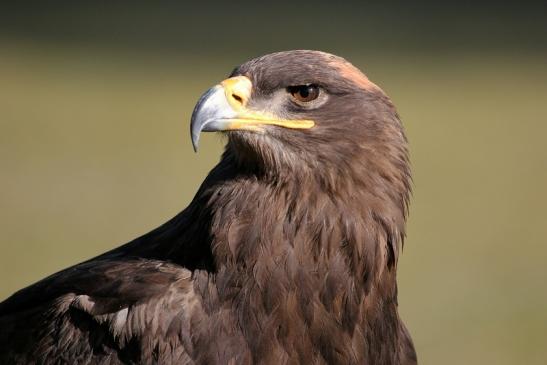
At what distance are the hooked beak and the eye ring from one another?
0.06 m

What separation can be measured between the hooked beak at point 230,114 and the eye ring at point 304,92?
6 centimetres

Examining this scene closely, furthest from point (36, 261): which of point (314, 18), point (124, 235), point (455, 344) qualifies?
point (314, 18)

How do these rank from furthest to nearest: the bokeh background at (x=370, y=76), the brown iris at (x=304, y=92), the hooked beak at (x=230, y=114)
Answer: the bokeh background at (x=370, y=76) → the brown iris at (x=304, y=92) → the hooked beak at (x=230, y=114)

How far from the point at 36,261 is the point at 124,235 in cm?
52

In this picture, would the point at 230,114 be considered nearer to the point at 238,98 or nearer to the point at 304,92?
the point at 238,98

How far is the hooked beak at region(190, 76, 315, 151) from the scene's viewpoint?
319 centimetres

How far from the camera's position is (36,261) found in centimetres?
656

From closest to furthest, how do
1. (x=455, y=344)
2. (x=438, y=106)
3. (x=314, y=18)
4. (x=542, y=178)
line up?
(x=455, y=344) → (x=542, y=178) → (x=438, y=106) → (x=314, y=18)

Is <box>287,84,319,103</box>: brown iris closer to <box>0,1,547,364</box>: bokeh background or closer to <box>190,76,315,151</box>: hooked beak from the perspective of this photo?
<box>190,76,315,151</box>: hooked beak

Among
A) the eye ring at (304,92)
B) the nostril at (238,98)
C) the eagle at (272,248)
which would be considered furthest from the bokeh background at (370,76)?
the nostril at (238,98)

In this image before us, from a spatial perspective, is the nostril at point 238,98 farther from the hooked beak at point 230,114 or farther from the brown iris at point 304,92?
the brown iris at point 304,92

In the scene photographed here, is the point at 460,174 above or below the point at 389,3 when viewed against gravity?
below

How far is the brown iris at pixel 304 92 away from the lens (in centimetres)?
330

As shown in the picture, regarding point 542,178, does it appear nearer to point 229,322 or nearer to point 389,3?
point 389,3
